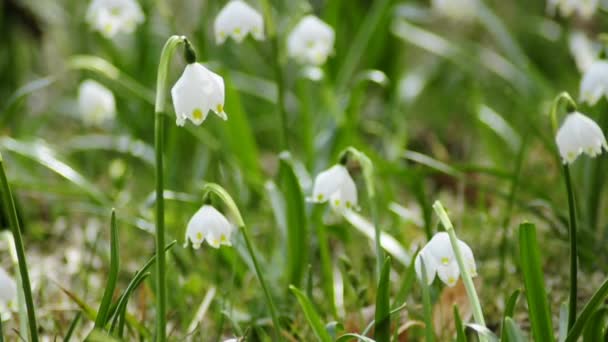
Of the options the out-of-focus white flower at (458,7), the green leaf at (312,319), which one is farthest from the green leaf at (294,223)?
the out-of-focus white flower at (458,7)

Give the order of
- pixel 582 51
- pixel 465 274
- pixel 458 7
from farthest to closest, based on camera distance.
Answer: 1. pixel 458 7
2. pixel 582 51
3. pixel 465 274

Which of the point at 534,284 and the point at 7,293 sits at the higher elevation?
the point at 7,293

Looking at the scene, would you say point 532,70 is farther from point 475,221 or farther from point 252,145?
point 252,145

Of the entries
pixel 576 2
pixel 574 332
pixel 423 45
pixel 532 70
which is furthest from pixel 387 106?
pixel 574 332

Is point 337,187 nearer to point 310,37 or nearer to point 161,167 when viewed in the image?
point 161,167

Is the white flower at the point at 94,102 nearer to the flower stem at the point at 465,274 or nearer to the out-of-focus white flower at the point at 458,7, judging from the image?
the out-of-focus white flower at the point at 458,7

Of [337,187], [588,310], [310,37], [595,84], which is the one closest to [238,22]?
[310,37]
